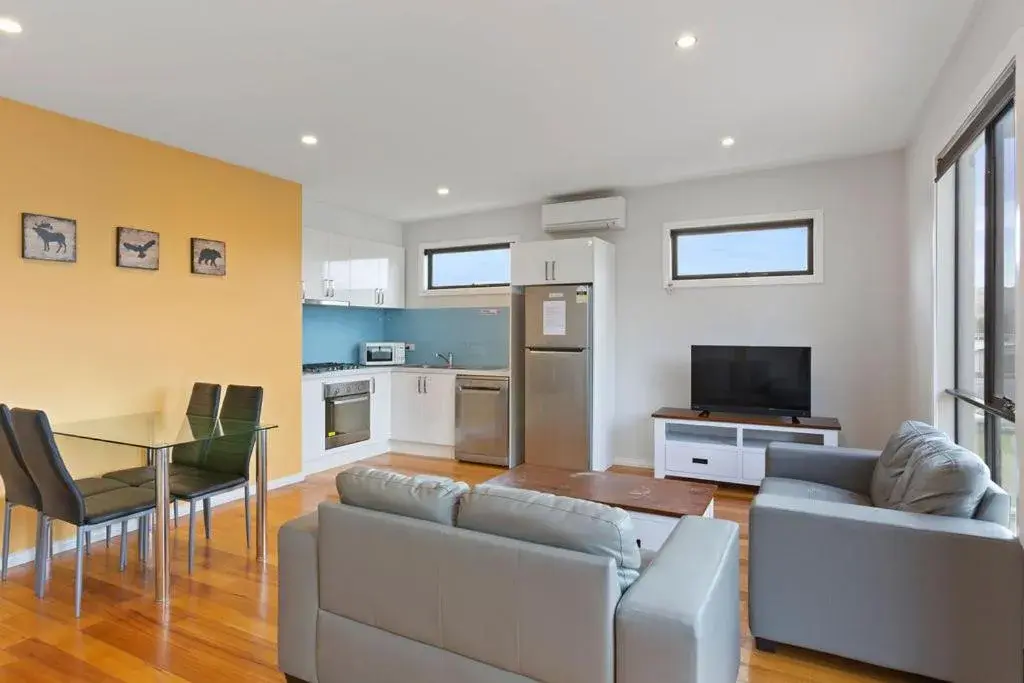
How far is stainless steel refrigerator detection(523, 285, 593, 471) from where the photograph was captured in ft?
16.4

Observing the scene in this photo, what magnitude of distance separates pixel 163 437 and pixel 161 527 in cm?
44

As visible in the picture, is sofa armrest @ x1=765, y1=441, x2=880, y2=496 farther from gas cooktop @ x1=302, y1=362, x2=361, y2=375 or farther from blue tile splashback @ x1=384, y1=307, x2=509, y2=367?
gas cooktop @ x1=302, y1=362, x2=361, y2=375

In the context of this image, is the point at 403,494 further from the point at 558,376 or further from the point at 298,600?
the point at 558,376

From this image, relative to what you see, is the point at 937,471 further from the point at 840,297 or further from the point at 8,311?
the point at 8,311

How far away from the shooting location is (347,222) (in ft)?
19.5

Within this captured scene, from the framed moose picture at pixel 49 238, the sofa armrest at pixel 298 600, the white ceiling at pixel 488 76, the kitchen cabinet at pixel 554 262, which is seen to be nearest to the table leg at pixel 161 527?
the sofa armrest at pixel 298 600

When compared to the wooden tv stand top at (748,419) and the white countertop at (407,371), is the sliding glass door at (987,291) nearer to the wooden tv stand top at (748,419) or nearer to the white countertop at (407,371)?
the wooden tv stand top at (748,419)

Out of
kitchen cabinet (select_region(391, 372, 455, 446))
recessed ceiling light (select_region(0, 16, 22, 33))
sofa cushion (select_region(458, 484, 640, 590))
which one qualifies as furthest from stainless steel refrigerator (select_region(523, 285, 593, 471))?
recessed ceiling light (select_region(0, 16, 22, 33))

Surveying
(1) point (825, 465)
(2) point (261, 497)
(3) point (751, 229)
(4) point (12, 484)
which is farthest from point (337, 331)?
(1) point (825, 465)

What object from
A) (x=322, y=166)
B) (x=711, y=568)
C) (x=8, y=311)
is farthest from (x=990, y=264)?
(x=8, y=311)

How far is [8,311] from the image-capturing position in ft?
10.2

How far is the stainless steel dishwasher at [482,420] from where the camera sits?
542cm

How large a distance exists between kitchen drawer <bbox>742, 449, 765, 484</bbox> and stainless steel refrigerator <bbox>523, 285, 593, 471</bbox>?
1280 mm

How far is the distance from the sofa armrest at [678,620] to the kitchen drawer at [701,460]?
3001 mm
